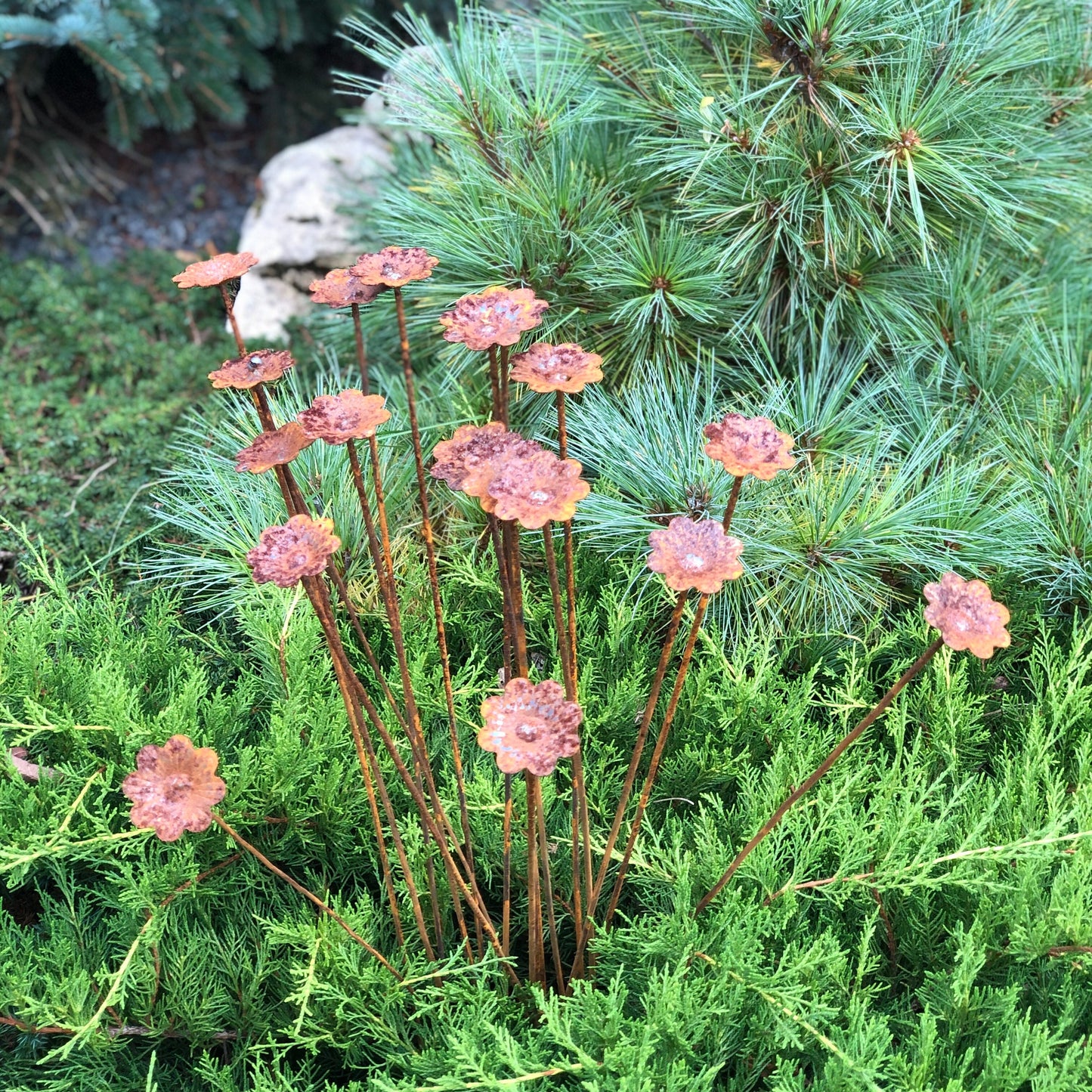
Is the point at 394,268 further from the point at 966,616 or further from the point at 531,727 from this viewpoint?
the point at 966,616

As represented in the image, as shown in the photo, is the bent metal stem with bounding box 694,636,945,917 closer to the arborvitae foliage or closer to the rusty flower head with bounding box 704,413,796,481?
the arborvitae foliage

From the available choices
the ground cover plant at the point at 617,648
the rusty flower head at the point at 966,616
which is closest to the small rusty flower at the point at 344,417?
the ground cover plant at the point at 617,648

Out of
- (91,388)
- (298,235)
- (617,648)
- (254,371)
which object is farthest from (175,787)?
(298,235)

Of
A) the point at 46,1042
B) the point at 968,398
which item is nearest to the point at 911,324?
the point at 968,398

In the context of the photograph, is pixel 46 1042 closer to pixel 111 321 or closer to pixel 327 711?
pixel 327 711

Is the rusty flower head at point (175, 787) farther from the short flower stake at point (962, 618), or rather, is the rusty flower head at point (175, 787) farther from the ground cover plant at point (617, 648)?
the short flower stake at point (962, 618)

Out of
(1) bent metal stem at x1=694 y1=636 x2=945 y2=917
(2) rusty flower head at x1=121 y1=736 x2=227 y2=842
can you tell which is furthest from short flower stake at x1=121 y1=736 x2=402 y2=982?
(1) bent metal stem at x1=694 y1=636 x2=945 y2=917

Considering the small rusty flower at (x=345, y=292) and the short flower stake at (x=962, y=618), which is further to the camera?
the small rusty flower at (x=345, y=292)
